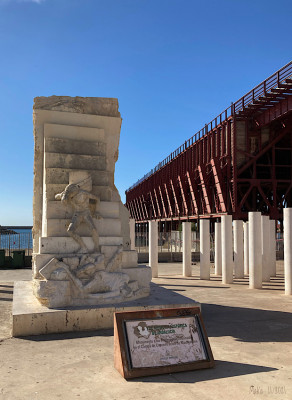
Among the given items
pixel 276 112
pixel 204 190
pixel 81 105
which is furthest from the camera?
pixel 204 190

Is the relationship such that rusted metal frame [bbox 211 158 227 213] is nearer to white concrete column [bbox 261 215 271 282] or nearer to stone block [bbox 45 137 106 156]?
white concrete column [bbox 261 215 271 282]

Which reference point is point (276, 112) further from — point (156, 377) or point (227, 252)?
point (156, 377)

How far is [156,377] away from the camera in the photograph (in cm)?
489

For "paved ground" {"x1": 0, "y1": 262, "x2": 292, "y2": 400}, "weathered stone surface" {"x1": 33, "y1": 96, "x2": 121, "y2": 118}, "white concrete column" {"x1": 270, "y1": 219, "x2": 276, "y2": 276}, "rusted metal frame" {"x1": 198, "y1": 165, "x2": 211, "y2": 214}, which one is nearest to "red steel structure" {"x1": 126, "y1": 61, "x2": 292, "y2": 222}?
"rusted metal frame" {"x1": 198, "y1": 165, "x2": 211, "y2": 214}

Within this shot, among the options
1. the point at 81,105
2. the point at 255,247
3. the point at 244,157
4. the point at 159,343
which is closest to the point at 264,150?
the point at 244,157

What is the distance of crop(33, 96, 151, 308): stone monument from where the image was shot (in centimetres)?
796

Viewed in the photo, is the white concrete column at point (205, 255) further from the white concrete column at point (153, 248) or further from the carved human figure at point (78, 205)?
the carved human figure at point (78, 205)

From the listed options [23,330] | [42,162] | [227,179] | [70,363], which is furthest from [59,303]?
[227,179]

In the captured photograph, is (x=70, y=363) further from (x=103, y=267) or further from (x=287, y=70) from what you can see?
(x=287, y=70)

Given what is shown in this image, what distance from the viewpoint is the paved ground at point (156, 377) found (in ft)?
14.5

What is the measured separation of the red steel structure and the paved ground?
17.6 meters

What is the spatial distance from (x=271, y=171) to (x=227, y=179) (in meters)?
4.02

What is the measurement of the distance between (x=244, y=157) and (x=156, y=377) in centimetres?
2701

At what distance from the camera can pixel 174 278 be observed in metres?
16.5
